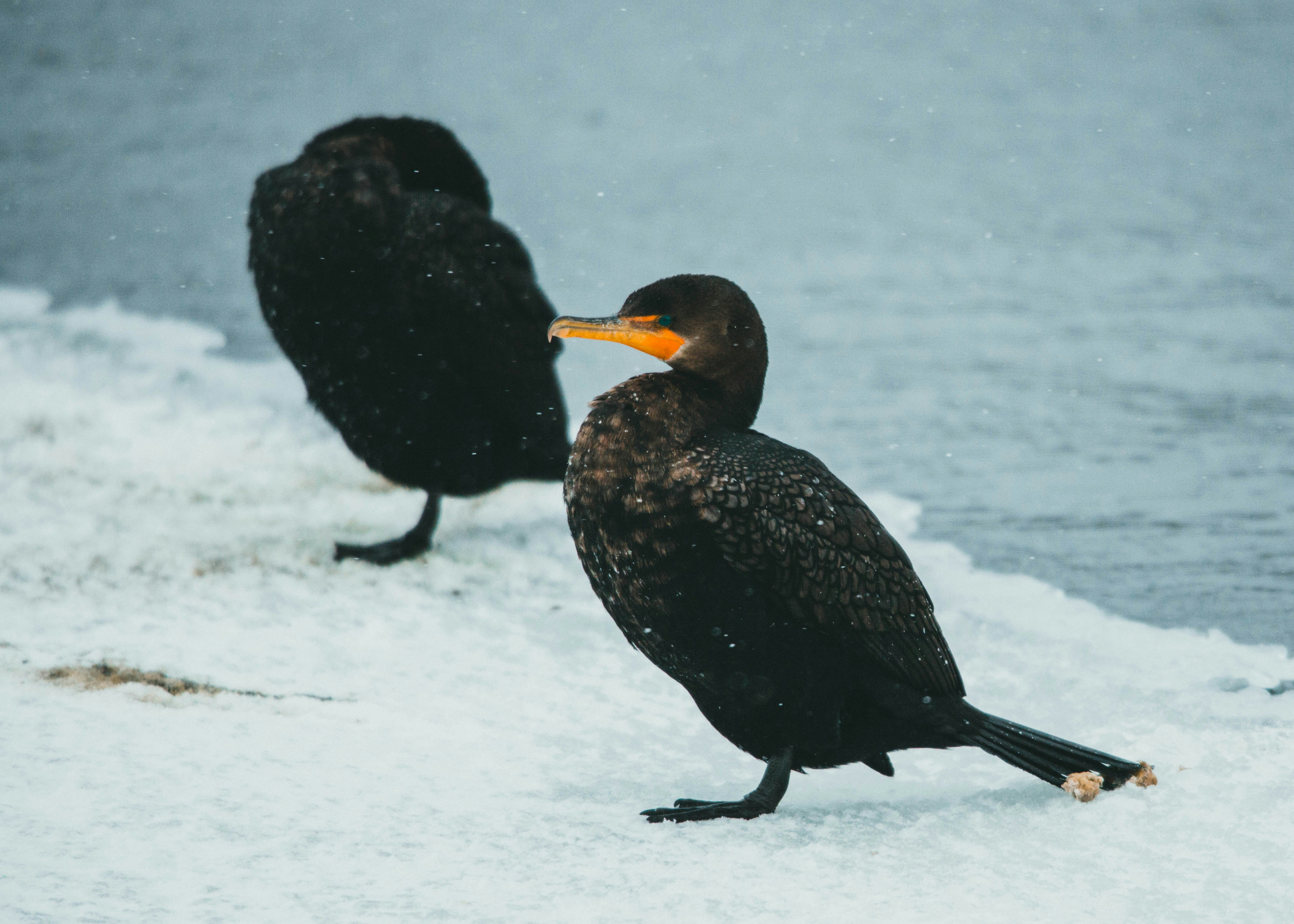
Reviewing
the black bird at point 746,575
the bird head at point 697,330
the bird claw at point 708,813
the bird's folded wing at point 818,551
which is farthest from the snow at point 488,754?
the bird head at point 697,330

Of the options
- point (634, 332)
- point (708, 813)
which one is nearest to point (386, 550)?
point (634, 332)

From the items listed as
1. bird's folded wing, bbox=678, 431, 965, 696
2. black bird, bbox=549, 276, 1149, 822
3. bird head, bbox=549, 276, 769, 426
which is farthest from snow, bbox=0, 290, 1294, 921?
bird head, bbox=549, 276, 769, 426

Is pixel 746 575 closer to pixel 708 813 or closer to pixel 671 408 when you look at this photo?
pixel 671 408

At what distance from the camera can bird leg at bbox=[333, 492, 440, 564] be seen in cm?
413

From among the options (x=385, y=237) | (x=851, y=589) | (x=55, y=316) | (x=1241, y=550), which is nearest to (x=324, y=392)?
(x=385, y=237)

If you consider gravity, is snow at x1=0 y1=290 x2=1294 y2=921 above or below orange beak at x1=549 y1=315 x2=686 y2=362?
below

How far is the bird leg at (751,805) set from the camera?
2.35 m

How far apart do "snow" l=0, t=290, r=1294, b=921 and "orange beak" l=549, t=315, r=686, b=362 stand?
92 cm

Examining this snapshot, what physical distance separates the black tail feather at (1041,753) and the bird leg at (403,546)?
2.29m

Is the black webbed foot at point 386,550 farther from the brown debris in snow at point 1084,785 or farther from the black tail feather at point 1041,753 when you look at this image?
the brown debris in snow at point 1084,785

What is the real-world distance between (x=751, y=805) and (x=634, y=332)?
941mm

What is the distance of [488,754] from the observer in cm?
272

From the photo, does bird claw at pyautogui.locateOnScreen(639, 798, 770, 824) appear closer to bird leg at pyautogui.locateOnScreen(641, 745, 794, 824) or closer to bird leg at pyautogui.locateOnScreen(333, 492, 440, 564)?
bird leg at pyautogui.locateOnScreen(641, 745, 794, 824)

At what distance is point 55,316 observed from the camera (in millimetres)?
6996
